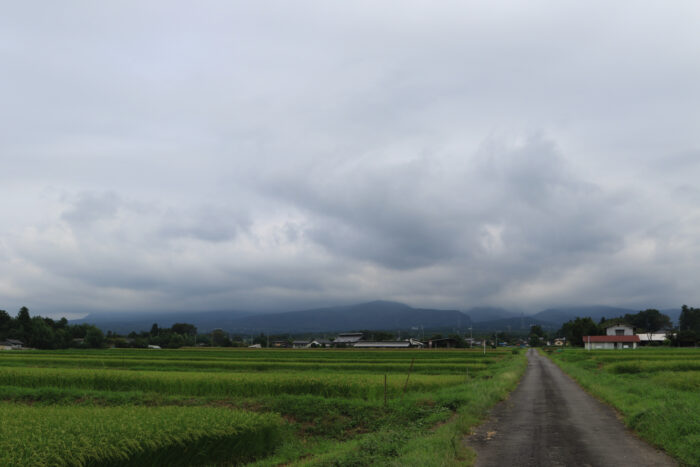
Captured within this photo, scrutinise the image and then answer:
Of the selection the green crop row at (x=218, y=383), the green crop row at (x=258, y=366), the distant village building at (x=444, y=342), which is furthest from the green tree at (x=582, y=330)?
the green crop row at (x=218, y=383)

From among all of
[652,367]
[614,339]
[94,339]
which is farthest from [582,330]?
[94,339]

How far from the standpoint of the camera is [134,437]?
40.2 ft

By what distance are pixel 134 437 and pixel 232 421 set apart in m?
3.51

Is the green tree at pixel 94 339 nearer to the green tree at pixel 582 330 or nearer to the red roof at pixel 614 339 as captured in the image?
the red roof at pixel 614 339

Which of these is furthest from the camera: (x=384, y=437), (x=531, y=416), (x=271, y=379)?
(x=271, y=379)

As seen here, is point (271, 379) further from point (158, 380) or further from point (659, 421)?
point (659, 421)

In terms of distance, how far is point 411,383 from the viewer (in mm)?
28953

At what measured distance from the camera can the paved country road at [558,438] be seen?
487 inches

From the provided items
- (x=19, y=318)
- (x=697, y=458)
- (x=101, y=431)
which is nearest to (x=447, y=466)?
(x=697, y=458)

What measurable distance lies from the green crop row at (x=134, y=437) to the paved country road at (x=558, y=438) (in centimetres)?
671

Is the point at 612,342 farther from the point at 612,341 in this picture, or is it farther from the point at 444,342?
the point at 444,342

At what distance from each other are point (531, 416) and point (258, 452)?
10.5 meters

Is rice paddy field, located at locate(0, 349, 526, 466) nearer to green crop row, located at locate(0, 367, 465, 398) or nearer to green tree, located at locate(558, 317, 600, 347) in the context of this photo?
green crop row, located at locate(0, 367, 465, 398)

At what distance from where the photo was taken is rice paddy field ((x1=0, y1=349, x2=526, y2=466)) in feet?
38.5
